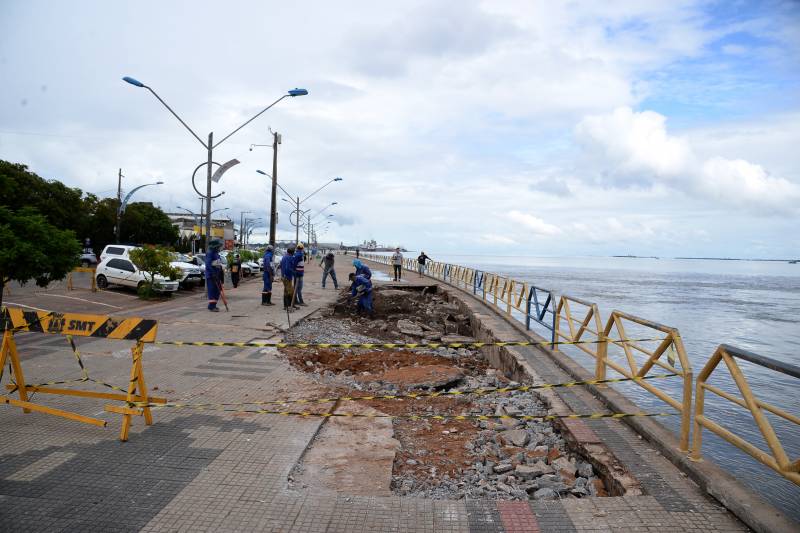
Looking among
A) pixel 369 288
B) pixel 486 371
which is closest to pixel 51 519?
pixel 486 371

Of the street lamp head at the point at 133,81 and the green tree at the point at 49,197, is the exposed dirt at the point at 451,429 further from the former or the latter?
the green tree at the point at 49,197

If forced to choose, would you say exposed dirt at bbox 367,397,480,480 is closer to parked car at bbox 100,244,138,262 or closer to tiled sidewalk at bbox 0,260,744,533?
tiled sidewalk at bbox 0,260,744,533

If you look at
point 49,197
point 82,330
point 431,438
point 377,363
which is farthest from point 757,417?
point 49,197

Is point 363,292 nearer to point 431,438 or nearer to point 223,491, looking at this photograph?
point 431,438

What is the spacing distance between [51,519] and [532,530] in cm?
318

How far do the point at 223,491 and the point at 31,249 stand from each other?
7964 mm

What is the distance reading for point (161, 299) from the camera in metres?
18.1

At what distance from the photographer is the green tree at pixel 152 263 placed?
17.4 metres

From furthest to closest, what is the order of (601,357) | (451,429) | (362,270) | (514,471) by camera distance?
(362,270)
(601,357)
(451,429)
(514,471)

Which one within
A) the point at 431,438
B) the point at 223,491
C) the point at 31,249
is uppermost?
the point at 31,249

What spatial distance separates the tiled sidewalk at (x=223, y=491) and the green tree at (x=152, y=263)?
1210 cm

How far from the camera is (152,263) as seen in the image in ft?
57.4

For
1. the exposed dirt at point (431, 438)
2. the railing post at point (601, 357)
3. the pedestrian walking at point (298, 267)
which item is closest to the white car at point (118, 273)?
the pedestrian walking at point (298, 267)

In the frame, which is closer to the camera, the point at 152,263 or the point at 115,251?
the point at 152,263
